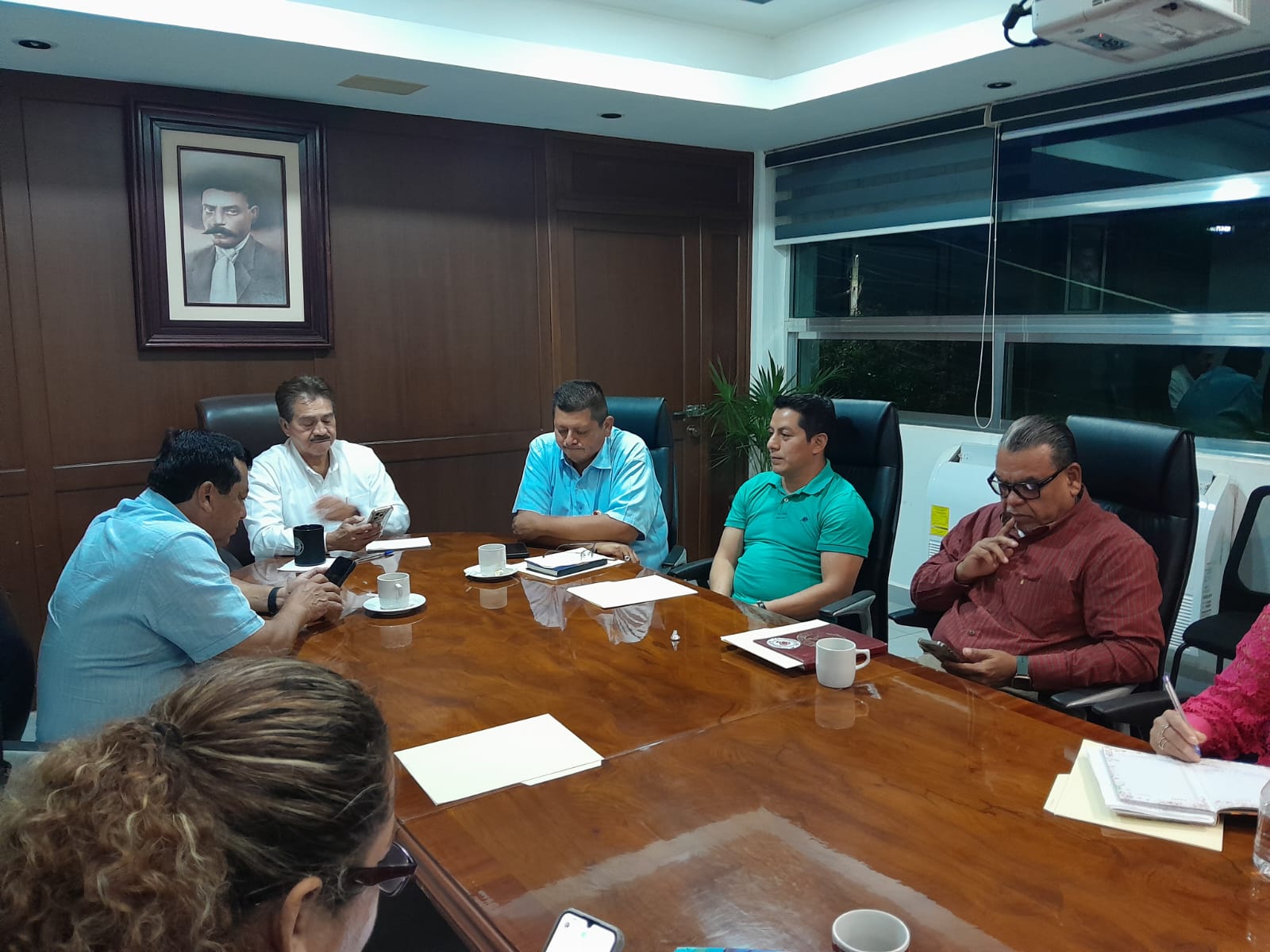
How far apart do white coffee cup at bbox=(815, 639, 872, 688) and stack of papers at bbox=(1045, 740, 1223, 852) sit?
429mm

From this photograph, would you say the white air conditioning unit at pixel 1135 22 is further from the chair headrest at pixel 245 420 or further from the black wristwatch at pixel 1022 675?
the chair headrest at pixel 245 420

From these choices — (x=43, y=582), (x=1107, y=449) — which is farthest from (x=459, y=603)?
(x=43, y=582)

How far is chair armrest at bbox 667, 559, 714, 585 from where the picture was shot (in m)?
2.92

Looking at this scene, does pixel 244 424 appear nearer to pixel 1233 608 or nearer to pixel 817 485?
pixel 817 485

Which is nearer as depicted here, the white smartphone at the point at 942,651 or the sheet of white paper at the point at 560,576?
the white smartphone at the point at 942,651

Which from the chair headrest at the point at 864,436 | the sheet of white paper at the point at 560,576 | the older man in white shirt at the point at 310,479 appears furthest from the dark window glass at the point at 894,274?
the older man in white shirt at the point at 310,479

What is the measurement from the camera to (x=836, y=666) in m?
1.73

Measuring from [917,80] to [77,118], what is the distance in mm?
3199

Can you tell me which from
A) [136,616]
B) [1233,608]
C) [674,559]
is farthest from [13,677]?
[1233,608]

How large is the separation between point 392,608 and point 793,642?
3.21ft

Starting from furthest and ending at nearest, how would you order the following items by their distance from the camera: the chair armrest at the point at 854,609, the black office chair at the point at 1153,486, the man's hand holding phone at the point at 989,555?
the chair armrest at the point at 854,609 → the man's hand holding phone at the point at 989,555 → the black office chair at the point at 1153,486

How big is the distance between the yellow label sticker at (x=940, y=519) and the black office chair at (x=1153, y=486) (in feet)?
5.47

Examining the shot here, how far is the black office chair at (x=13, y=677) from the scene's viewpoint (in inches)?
72.7

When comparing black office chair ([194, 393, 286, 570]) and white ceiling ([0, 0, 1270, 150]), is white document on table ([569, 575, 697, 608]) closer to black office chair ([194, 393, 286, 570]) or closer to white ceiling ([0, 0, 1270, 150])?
black office chair ([194, 393, 286, 570])
